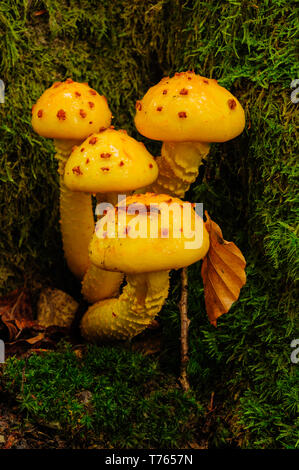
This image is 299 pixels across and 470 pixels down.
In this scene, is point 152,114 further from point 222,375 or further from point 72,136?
point 222,375

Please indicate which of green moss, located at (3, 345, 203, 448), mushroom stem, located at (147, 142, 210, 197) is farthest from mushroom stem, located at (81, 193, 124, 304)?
green moss, located at (3, 345, 203, 448)

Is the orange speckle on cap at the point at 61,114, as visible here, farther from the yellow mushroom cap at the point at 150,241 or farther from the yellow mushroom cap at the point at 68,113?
the yellow mushroom cap at the point at 150,241

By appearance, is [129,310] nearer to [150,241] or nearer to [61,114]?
[150,241]

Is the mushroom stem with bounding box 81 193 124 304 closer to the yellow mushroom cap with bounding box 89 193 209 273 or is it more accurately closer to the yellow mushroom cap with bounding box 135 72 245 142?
the yellow mushroom cap with bounding box 135 72 245 142

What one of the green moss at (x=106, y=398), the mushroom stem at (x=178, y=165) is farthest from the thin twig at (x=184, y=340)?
the mushroom stem at (x=178, y=165)

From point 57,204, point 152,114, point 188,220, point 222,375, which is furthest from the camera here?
point 57,204

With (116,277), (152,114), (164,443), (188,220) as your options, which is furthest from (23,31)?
(164,443)

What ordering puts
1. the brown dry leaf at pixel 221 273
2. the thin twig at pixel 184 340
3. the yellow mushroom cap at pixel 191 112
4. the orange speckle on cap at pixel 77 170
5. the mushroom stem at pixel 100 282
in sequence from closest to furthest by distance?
the yellow mushroom cap at pixel 191 112 → the orange speckle on cap at pixel 77 170 → the brown dry leaf at pixel 221 273 → the thin twig at pixel 184 340 → the mushroom stem at pixel 100 282

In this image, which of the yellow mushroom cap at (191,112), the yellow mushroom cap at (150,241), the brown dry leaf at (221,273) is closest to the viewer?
the yellow mushroom cap at (150,241)
